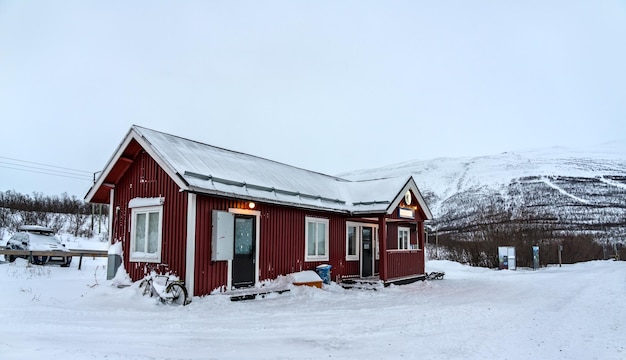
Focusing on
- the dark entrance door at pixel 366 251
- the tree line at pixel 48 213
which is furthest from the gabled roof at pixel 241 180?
the tree line at pixel 48 213

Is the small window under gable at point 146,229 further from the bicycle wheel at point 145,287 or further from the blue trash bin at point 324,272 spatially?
the blue trash bin at point 324,272

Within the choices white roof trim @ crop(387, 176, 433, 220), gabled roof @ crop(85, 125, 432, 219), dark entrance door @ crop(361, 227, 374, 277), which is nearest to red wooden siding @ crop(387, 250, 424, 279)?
dark entrance door @ crop(361, 227, 374, 277)

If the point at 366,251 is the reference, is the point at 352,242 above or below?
above

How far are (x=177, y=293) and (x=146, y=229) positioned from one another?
2.50 meters

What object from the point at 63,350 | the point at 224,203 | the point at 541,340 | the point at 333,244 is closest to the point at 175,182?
the point at 224,203

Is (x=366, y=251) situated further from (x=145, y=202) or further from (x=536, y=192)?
(x=536, y=192)

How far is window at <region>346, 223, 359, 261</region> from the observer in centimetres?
1789

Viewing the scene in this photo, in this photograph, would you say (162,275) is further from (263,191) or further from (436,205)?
(436,205)

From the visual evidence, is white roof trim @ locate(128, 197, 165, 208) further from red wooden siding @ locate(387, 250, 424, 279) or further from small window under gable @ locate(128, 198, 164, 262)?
red wooden siding @ locate(387, 250, 424, 279)

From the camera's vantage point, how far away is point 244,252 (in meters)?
13.1

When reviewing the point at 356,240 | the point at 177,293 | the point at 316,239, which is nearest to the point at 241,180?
the point at 177,293

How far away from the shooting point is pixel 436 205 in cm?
9088

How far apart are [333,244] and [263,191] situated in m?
4.28

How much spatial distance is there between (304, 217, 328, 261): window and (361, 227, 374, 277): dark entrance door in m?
2.57
